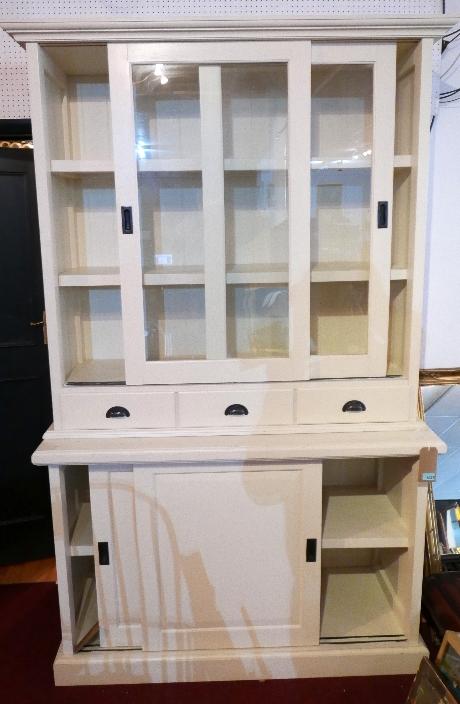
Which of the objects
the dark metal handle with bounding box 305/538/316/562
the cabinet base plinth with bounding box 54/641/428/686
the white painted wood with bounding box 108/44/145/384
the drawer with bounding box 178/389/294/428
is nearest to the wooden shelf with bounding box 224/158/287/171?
the white painted wood with bounding box 108/44/145/384

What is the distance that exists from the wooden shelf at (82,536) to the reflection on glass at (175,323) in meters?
0.71

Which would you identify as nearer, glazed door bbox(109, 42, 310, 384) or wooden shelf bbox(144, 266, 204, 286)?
glazed door bbox(109, 42, 310, 384)

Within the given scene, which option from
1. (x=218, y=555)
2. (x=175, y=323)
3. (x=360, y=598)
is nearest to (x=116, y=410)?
(x=175, y=323)

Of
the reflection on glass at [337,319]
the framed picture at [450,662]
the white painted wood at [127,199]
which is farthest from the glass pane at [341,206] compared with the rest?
the framed picture at [450,662]

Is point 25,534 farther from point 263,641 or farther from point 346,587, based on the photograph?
point 346,587

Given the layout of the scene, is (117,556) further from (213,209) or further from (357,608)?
(213,209)

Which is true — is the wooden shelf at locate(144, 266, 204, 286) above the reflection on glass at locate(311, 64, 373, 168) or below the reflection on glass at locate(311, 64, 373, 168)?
below

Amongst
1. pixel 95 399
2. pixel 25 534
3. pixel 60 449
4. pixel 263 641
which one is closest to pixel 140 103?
pixel 95 399

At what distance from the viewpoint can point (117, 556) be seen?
2.02m

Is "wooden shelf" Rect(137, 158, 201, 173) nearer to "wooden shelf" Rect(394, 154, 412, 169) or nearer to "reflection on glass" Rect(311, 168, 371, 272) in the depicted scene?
"reflection on glass" Rect(311, 168, 371, 272)

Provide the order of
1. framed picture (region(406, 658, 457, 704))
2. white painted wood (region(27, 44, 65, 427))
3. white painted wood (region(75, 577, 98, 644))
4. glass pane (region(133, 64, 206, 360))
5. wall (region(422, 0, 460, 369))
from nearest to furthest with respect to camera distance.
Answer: framed picture (region(406, 658, 457, 704)) < white painted wood (region(27, 44, 65, 427)) < glass pane (region(133, 64, 206, 360)) < white painted wood (region(75, 577, 98, 644)) < wall (region(422, 0, 460, 369))

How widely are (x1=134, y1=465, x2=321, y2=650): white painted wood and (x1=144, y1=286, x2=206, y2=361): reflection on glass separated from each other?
43 centimetres

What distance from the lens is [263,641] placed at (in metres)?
2.08

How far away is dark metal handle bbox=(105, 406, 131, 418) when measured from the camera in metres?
2.01
